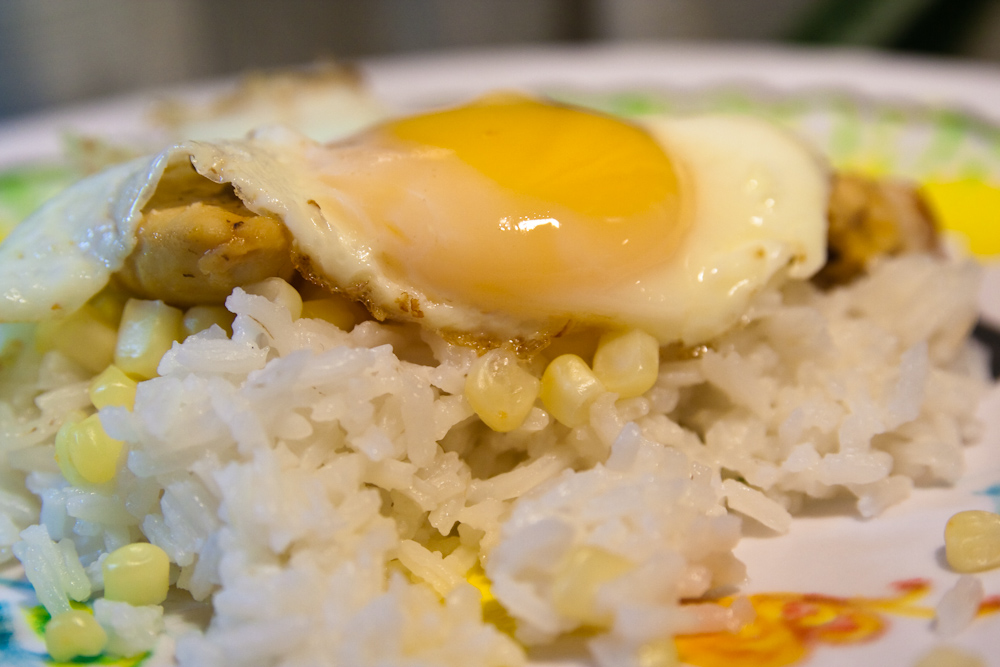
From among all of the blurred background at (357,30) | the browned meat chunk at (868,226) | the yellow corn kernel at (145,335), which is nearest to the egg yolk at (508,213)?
the yellow corn kernel at (145,335)

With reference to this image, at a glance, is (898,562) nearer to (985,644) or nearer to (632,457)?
(985,644)

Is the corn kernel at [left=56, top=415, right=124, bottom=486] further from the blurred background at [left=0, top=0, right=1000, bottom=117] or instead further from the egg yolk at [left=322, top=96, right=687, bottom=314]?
the blurred background at [left=0, top=0, right=1000, bottom=117]

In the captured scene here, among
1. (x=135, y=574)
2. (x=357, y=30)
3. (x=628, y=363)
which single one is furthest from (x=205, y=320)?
(x=357, y=30)

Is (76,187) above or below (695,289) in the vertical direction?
above

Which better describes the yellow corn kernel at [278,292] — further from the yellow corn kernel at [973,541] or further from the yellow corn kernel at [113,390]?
the yellow corn kernel at [973,541]

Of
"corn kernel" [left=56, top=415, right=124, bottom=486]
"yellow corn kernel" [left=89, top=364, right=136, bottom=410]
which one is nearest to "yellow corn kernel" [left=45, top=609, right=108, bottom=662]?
"corn kernel" [left=56, top=415, right=124, bottom=486]

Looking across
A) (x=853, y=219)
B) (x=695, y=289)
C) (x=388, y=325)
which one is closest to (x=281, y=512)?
(x=388, y=325)
